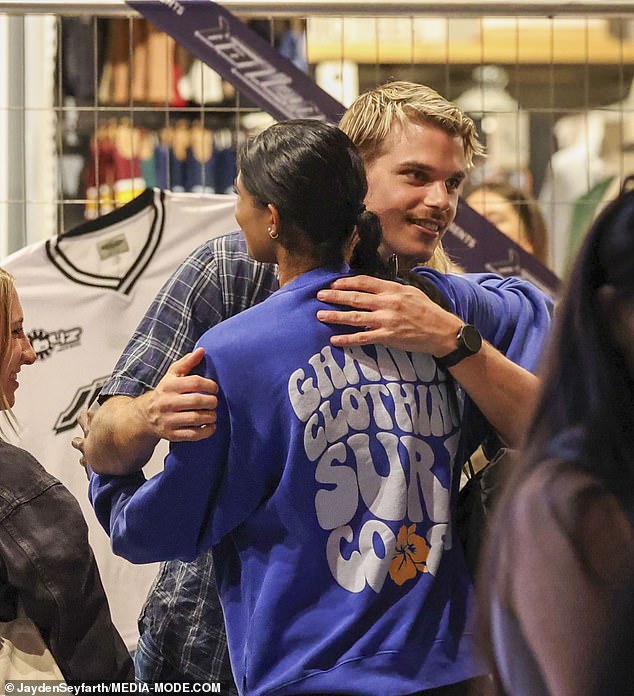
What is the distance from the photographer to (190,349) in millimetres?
1929

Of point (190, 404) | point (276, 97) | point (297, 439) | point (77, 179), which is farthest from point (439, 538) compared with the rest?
point (77, 179)

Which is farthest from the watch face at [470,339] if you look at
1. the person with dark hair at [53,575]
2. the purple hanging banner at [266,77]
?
the purple hanging banner at [266,77]

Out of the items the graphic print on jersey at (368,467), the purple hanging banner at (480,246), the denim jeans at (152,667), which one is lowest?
the denim jeans at (152,667)

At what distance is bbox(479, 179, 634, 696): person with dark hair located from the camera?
0.82 metres

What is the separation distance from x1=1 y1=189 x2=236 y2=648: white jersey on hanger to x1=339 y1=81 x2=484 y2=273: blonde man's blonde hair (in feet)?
3.01

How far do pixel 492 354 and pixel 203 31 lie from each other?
139 centimetres

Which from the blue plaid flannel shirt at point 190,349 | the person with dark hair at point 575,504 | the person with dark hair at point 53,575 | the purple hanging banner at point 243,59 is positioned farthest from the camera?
the purple hanging banner at point 243,59

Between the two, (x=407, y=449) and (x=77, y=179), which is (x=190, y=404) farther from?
(x=77, y=179)

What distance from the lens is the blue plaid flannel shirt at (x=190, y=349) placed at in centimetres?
190

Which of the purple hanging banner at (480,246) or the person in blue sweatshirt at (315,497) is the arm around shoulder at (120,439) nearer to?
the person in blue sweatshirt at (315,497)

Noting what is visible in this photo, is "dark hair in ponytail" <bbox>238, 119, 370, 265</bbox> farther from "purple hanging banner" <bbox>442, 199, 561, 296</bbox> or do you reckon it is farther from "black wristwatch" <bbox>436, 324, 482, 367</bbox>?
"purple hanging banner" <bbox>442, 199, 561, 296</bbox>

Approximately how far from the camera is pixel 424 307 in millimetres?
1610

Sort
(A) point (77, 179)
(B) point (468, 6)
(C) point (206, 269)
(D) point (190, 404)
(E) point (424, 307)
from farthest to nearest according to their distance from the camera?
(A) point (77, 179), (B) point (468, 6), (C) point (206, 269), (E) point (424, 307), (D) point (190, 404)

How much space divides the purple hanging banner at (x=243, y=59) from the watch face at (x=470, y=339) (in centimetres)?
123
